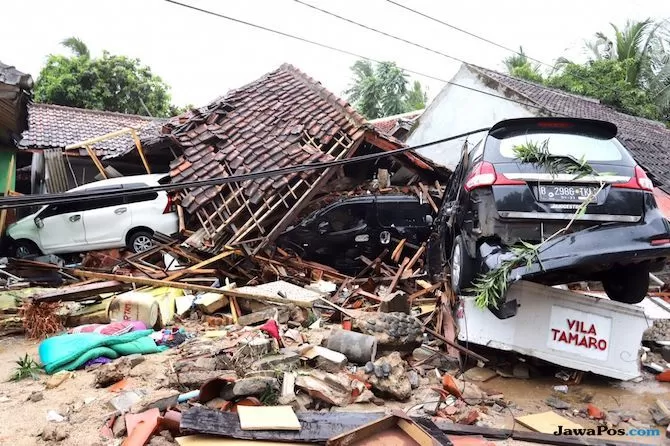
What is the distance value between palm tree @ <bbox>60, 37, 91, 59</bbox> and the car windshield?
2575cm

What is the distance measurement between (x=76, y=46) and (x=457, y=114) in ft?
66.7

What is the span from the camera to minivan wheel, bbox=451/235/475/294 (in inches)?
177

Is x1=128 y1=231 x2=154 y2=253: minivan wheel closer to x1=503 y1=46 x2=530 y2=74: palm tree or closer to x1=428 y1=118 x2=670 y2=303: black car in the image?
x1=428 y1=118 x2=670 y2=303: black car

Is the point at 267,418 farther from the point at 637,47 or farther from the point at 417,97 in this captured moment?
the point at 417,97

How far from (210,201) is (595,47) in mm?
22816

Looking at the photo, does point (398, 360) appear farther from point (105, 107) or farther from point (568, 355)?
point (105, 107)

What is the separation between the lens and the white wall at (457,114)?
15.0 m

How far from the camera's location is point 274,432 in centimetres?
298

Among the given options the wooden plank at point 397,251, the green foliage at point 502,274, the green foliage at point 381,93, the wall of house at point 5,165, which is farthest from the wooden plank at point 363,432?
the green foliage at point 381,93

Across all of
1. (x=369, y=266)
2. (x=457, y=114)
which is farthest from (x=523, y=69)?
(x=369, y=266)

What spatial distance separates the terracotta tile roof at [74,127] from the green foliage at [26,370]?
980 cm

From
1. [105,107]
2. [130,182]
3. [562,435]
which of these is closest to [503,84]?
[130,182]

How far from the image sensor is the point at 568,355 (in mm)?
4273

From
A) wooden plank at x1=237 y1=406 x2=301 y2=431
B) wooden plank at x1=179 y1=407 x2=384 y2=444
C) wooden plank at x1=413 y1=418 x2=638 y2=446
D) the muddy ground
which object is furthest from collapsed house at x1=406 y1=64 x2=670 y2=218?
wooden plank at x1=237 y1=406 x2=301 y2=431
